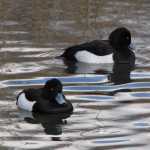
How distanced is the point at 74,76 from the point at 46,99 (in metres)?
2.06

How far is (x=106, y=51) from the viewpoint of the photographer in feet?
65.2

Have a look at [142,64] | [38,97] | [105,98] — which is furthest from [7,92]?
[142,64]

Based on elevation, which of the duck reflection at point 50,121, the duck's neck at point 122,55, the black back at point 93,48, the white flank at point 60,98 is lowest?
the duck's neck at point 122,55

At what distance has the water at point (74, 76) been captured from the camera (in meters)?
13.0

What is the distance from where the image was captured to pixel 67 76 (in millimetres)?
16984

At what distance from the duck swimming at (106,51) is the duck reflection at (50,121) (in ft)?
13.8

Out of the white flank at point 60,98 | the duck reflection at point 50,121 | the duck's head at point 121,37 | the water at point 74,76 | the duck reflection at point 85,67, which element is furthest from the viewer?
the duck's head at point 121,37

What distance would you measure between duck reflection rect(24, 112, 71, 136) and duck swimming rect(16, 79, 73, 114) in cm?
11

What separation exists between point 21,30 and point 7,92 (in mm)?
5263

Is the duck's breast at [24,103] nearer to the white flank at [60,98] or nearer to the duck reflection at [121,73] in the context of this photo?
the white flank at [60,98]

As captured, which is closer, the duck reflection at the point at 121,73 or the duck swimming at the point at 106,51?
the duck reflection at the point at 121,73

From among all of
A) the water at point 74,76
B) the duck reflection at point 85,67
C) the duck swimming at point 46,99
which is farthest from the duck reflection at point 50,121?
the duck reflection at point 85,67

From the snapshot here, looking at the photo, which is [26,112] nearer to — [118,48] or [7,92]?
[7,92]

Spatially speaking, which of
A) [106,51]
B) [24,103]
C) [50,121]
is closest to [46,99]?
[24,103]
